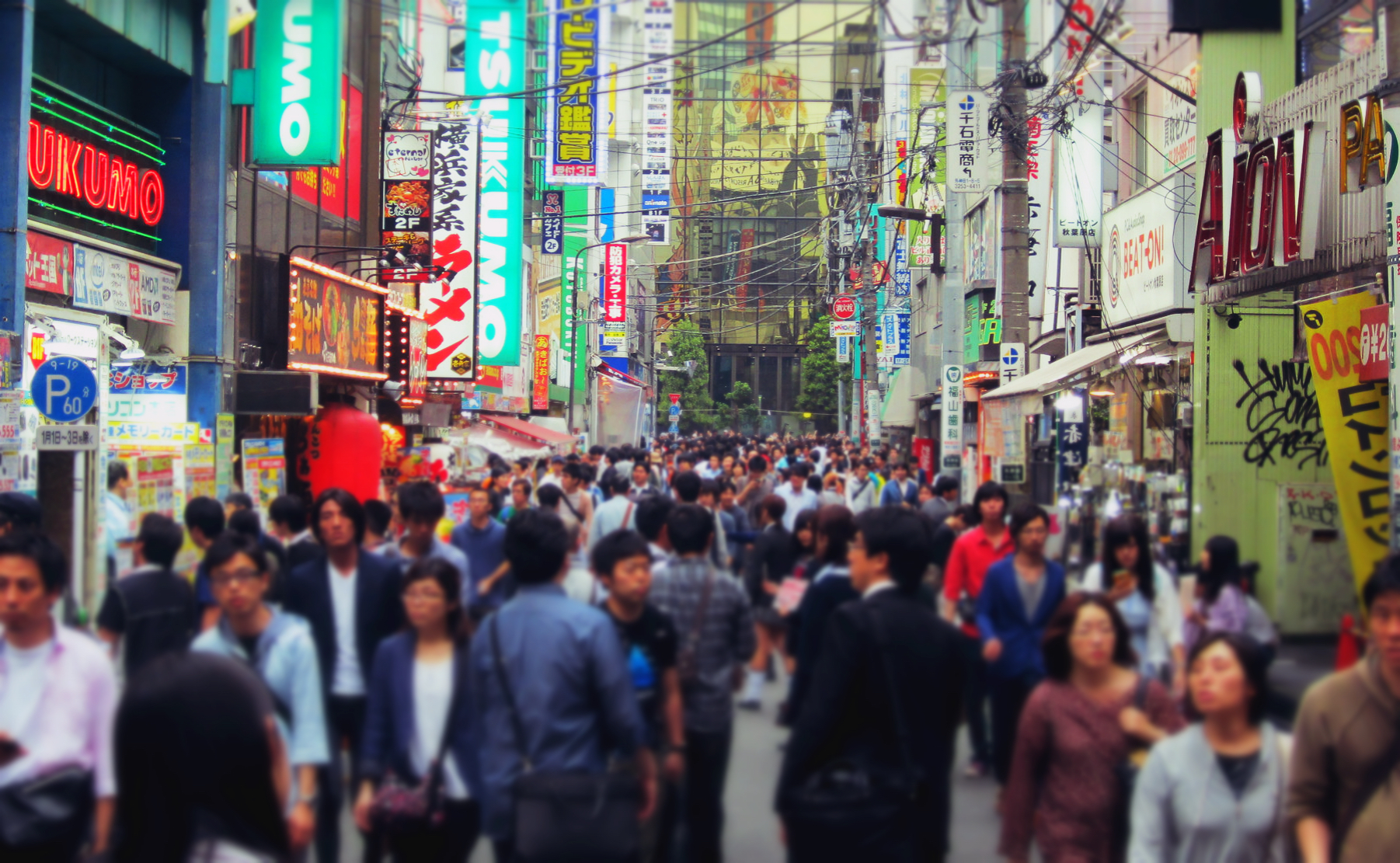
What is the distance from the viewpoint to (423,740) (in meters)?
4.59

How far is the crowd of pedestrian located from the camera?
12.4ft

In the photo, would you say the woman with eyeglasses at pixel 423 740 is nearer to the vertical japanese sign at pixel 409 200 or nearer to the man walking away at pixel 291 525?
the man walking away at pixel 291 525

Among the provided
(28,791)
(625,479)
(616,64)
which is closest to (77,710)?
(28,791)

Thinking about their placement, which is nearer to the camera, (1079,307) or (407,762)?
(407,762)

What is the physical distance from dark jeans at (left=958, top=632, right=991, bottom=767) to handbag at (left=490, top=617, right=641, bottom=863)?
3.61 metres

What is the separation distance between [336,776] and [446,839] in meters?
0.62

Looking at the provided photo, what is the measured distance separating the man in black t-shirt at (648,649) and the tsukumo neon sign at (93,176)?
407 inches

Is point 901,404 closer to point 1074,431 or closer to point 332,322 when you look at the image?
point 332,322

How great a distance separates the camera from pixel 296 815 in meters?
4.21

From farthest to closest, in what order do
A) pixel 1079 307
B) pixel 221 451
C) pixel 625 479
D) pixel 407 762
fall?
pixel 1079 307
pixel 221 451
pixel 625 479
pixel 407 762

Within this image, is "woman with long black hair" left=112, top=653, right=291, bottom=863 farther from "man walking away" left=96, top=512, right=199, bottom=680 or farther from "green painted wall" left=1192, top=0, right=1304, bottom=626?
"green painted wall" left=1192, top=0, right=1304, bottom=626

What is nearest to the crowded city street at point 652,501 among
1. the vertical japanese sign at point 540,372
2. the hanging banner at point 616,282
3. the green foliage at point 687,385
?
the vertical japanese sign at point 540,372

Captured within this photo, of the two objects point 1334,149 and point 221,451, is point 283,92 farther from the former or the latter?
point 1334,149

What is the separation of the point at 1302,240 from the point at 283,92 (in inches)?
451
